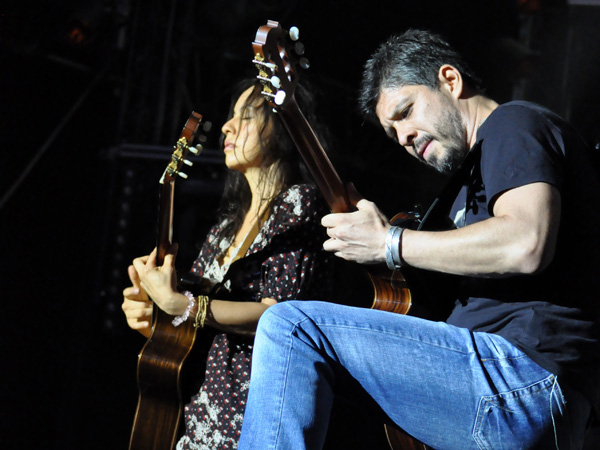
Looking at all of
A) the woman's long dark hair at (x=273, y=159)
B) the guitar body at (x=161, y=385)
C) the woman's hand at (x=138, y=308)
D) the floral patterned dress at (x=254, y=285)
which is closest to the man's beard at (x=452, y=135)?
the floral patterned dress at (x=254, y=285)

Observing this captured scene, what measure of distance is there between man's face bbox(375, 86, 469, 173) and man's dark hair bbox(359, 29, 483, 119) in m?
0.04

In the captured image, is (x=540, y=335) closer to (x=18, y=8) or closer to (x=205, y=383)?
(x=205, y=383)

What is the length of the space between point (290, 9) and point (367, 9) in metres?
0.48

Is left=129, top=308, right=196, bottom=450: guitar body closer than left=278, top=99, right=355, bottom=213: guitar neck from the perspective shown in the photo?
No

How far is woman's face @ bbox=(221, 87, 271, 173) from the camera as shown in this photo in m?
2.62

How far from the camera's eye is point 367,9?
14.4 feet

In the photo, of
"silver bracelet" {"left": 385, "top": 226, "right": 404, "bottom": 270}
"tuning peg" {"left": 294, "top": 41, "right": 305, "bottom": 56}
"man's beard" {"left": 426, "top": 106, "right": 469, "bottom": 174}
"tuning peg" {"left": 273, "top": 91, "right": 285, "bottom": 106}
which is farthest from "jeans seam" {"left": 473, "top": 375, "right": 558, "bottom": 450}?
"tuning peg" {"left": 294, "top": 41, "right": 305, "bottom": 56}

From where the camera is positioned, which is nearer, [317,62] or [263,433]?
[263,433]

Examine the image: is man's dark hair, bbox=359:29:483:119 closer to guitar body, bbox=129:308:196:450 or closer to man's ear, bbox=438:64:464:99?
man's ear, bbox=438:64:464:99

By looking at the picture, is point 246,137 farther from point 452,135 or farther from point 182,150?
point 452,135

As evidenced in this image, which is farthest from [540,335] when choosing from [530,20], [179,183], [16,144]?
[16,144]

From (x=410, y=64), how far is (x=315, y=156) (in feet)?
1.45

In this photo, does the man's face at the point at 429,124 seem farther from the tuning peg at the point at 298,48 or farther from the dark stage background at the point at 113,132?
the dark stage background at the point at 113,132

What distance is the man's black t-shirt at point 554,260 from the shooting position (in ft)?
5.34
